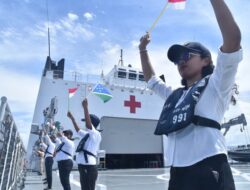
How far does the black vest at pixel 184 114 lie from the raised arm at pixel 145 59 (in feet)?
1.59

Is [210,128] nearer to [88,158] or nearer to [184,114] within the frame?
[184,114]

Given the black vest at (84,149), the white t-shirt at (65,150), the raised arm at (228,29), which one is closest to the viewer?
the raised arm at (228,29)

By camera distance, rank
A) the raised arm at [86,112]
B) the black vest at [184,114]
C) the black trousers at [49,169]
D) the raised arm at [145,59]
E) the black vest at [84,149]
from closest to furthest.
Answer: the black vest at [184,114], the raised arm at [145,59], the raised arm at [86,112], the black vest at [84,149], the black trousers at [49,169]

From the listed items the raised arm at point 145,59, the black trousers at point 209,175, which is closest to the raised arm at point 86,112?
the raised arm at point 145,59

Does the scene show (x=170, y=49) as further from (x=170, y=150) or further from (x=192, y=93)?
(x=170, y=150)

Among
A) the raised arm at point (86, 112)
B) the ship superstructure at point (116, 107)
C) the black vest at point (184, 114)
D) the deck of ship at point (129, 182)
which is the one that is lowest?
the deck of ship at point (129, 182)

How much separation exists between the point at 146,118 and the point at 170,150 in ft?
63.7

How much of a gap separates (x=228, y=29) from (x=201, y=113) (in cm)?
43

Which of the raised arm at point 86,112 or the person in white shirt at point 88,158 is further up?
the raised arm at point 86,112

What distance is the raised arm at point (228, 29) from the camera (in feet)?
4.52

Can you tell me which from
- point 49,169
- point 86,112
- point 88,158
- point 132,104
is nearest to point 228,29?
point 86,112

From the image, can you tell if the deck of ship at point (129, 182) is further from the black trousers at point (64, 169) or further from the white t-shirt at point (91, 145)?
the white t-shirt at point (91, 145)

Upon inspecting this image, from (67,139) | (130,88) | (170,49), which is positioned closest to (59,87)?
(130,88)

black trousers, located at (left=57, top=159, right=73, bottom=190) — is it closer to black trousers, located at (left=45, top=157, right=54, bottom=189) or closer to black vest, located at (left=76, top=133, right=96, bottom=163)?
black trousers, located at (left=45, top=157, right=54, bottom=189)
